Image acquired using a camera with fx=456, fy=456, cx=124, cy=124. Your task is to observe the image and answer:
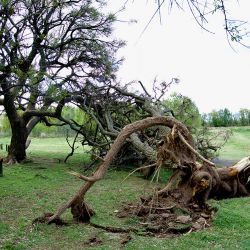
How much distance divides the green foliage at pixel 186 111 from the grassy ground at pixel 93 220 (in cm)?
362

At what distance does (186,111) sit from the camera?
12.8 metres

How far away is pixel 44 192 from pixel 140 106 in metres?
4.90

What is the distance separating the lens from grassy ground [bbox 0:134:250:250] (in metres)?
5.12

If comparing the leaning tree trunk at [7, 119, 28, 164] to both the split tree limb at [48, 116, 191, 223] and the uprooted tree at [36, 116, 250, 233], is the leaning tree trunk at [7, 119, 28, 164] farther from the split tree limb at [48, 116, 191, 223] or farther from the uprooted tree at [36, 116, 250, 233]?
the split tree limb at [48, 116, 191, 223]

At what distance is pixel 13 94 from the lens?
9492mm

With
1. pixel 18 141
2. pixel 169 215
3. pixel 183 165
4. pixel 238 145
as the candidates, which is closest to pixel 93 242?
pixel 169 215

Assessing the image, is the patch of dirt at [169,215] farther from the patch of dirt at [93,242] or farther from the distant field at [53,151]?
the distant field at [53,151]

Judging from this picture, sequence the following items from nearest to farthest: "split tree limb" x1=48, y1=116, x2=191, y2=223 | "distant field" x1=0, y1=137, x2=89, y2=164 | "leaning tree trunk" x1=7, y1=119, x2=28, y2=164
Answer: "split tree limb" x1=48, y1=116, x2=191, y2=223 → "leaning tree trunk" x1=7, y1=119, x2=28, y2=164 → "distant field" x1=0, y1=137, x2=89, y2=164

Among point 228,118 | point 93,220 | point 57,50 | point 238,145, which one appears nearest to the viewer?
point 93,220

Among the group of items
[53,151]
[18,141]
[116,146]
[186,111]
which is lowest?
[53,151]

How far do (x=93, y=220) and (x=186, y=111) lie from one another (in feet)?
23.8

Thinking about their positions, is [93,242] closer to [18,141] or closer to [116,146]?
[116,146]

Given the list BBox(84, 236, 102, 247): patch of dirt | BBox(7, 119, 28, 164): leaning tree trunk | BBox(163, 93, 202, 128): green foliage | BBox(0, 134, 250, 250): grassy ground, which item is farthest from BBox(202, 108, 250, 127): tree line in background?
BBox(84, 236, 102, 247): patch of dirt

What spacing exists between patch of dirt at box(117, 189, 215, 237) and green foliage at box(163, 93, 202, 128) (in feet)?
18.7
